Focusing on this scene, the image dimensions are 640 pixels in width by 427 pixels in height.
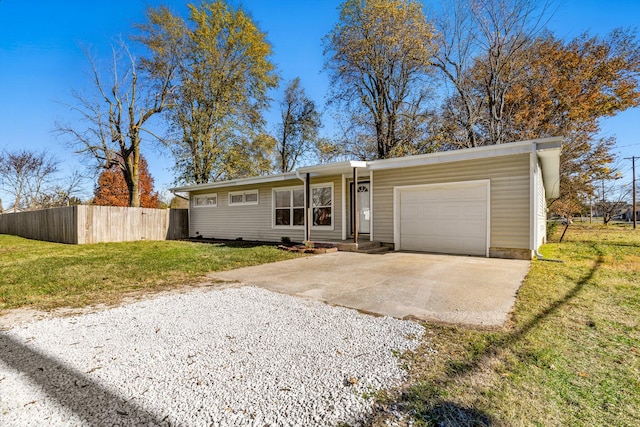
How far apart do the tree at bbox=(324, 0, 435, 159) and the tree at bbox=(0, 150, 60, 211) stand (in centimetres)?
2384

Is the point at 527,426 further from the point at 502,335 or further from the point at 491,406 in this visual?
the point at 502,335

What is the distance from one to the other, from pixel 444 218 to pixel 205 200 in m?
11.1

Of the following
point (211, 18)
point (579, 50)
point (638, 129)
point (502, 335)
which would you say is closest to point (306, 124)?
point (211, 18)

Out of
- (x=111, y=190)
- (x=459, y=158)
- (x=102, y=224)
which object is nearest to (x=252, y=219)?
(x=102, y=224)

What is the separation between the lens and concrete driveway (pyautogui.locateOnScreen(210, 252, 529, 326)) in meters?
3.40

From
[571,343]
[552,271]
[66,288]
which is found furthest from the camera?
[552,271]

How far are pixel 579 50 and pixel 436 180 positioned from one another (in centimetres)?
1334

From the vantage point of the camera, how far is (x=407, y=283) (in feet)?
15.5

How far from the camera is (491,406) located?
1.66 metres

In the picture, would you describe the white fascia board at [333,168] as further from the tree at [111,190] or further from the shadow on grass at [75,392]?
the tree at [111,190]

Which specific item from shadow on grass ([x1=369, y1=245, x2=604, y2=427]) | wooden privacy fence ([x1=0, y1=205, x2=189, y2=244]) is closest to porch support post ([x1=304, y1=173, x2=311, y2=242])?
shadow on grass ([x1=369, y1=245, x2=604, y2=427])

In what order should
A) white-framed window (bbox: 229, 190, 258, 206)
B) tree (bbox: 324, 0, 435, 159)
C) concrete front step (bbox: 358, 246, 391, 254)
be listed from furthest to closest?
tree (bbox: 324, 0, 435, 159)
white-framed window (bbox: 229, 190, 258, 206)
concrete front step (bbox: 358, 246, 391, 254)

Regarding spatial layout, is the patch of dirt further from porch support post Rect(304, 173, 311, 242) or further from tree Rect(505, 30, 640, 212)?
tree Rect(505, 30, 640, 212)

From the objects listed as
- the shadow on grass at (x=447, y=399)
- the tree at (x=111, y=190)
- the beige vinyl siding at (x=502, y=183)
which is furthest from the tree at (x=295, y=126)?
the shadow on grass at (x=447, y=399)
